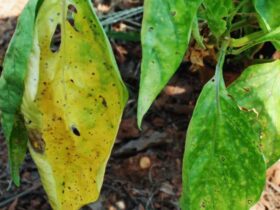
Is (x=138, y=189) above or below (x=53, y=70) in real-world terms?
below

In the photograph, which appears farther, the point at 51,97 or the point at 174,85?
the point at 174,85

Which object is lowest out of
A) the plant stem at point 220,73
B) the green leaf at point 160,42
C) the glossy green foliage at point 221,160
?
the glossy green foliage at point 221,160

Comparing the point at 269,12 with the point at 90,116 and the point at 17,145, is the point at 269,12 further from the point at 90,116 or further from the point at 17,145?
the point at 17,145

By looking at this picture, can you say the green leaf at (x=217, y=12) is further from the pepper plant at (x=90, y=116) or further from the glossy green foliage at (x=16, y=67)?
the glossy green foliage at (x=16, y=67)

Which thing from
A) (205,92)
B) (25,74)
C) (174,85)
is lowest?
(174,85)

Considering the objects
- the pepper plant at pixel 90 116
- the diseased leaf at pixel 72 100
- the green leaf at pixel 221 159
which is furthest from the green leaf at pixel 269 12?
the diseased leaf at pixel 72 100

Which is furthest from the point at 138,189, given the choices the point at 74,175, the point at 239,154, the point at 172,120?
the point at 239,154

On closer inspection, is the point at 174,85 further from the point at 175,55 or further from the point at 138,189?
the point at 175,55

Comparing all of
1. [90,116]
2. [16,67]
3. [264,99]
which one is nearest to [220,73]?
[264,99]
